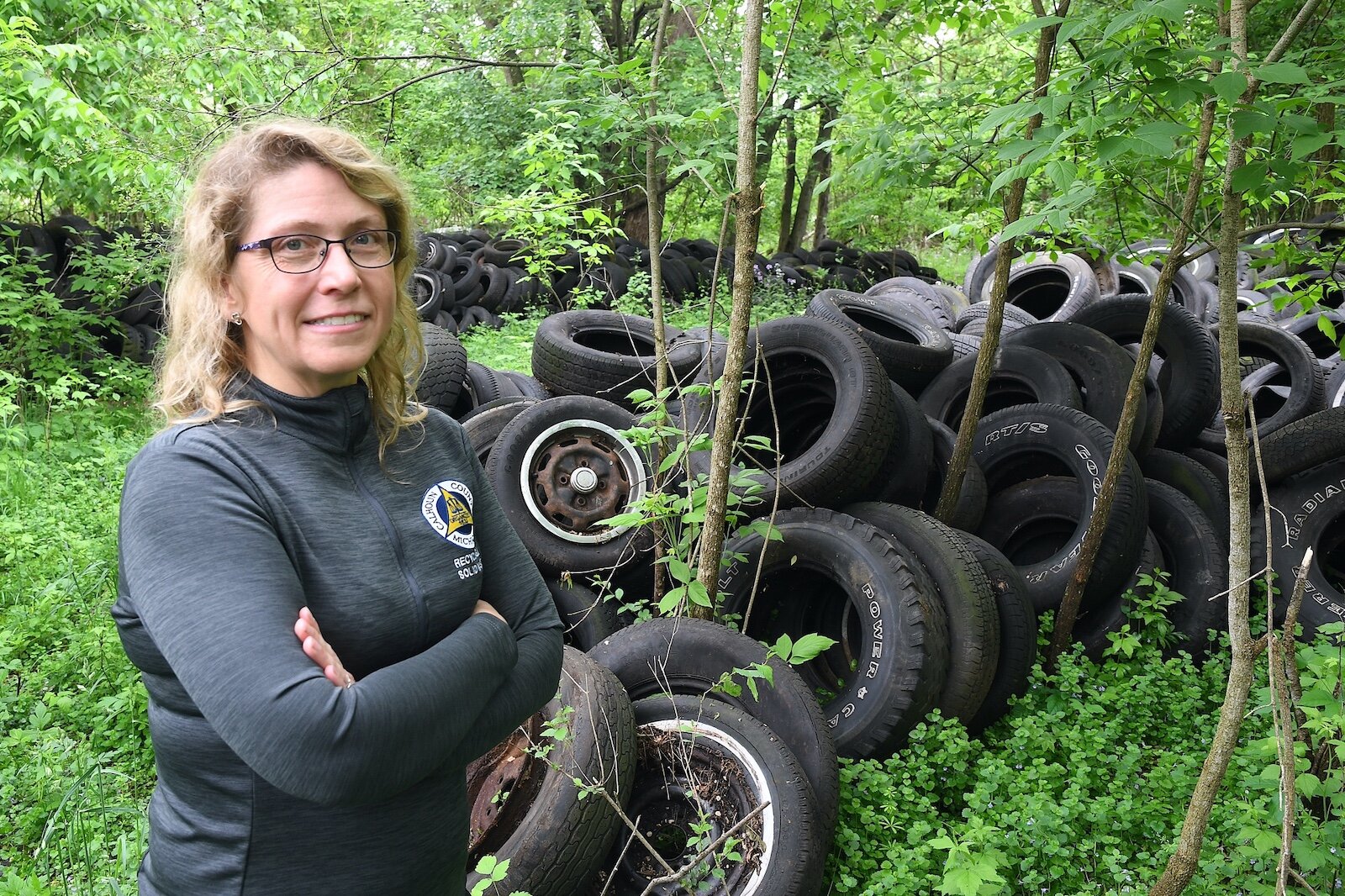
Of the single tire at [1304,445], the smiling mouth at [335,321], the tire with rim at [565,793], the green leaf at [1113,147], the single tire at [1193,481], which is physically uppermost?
the green leaf at [1113,147]

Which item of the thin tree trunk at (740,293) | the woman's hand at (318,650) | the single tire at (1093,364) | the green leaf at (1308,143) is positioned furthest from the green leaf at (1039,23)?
the single tire at (1093,364)

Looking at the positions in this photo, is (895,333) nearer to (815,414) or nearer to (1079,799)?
(815,414)

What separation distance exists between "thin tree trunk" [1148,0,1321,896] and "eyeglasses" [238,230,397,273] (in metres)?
2.24

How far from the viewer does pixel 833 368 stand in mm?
5172

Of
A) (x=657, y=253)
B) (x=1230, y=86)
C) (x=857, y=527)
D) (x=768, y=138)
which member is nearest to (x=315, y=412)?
(x=1230, y=86)

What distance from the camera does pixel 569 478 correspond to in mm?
5387

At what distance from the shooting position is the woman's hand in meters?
1.36

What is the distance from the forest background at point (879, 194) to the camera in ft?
9.34

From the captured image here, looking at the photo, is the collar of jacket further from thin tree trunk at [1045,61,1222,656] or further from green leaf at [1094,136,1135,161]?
thin tree trunk at [1045,61,1222,656]

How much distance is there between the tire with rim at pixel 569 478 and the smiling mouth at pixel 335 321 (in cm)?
352

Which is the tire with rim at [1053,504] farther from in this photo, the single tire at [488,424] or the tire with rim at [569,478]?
the single tire at [488,424]

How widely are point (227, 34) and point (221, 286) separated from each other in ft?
25.8


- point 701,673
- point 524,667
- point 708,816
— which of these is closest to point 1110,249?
point 701,673

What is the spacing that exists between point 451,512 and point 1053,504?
4672mm
